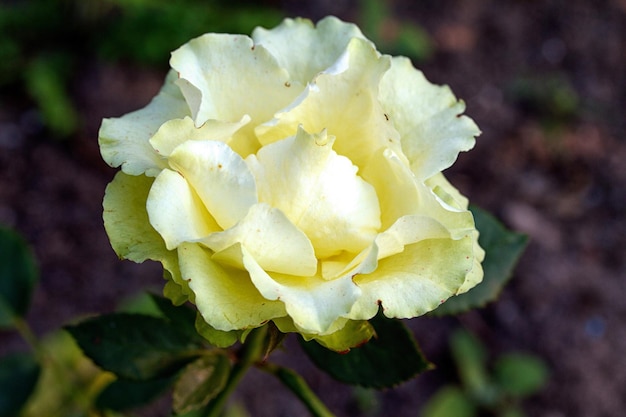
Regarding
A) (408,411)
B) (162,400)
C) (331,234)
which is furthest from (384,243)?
(408,411)

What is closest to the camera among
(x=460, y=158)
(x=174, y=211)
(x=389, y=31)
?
(x=174, y=211)

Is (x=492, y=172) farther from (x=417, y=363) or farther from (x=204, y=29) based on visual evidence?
(x=417, y=363)

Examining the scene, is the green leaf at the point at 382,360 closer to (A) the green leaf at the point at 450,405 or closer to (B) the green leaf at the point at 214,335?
(B) the green leaf at the point at 214,335

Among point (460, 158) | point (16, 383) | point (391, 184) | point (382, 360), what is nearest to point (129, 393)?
point (16, 383)

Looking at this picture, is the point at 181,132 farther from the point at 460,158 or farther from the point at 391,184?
the point at 460,158

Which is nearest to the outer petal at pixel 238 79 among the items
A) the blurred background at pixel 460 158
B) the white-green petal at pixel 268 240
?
the white-green petal at pixel 268 240

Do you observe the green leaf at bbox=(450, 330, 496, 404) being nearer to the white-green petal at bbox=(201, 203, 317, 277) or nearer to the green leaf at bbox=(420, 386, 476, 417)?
the green leaf at bbox=(420, 386, 476, 417)

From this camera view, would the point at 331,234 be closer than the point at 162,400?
Yes
